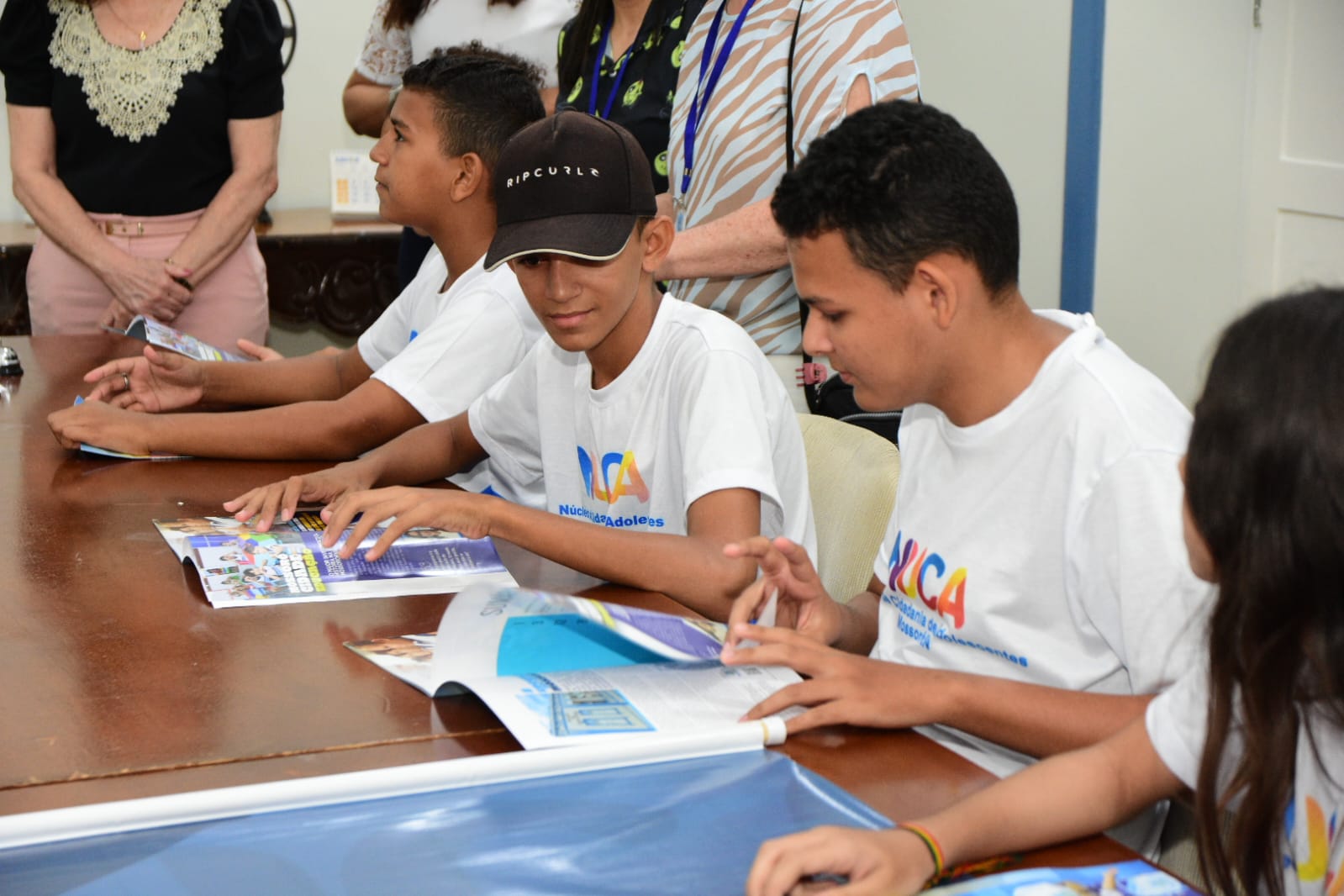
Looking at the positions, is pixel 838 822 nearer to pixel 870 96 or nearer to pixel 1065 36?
pixel 870 96

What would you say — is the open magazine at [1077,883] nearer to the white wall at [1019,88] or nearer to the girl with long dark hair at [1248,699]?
the girl with long dark hair at [1248,699]

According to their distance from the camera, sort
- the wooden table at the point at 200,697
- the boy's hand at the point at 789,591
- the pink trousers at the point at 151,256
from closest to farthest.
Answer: the wooden table at the point at 200,697 < the boy's hand at the point at 789,591 < the pink trousers at the point at 151,256

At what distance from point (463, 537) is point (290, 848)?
2.44ft

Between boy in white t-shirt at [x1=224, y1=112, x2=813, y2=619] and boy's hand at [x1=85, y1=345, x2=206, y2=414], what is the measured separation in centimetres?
55

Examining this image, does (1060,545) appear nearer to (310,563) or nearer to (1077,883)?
(1077,883)

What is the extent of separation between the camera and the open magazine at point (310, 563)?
1457mm

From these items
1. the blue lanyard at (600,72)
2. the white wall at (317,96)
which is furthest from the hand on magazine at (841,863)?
the white wall at (317,96)

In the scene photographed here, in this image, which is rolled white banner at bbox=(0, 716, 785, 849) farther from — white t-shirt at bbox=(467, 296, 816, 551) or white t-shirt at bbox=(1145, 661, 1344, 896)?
white t-shirt at bbox=(467, 296, 816, 551)

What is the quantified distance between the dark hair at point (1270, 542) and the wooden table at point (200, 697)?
11 centimetres

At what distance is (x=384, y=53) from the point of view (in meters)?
3.18

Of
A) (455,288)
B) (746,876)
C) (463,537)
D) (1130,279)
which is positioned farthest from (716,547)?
(1130,279)

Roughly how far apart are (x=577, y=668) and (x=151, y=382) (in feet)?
4.54

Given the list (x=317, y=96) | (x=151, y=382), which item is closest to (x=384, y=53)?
(x=151, y=382)

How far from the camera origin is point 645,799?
99 cm
